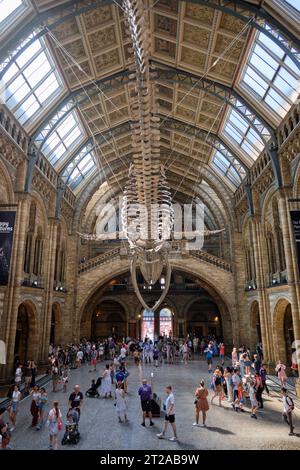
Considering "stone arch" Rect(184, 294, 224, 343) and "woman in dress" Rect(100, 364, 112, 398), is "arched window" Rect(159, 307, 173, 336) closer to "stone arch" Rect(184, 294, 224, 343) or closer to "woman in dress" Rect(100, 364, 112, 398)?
"stone arch" Rect(184, 294, 224, 343)

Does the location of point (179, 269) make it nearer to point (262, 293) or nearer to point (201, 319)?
point (262, 293)

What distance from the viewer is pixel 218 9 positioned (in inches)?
428

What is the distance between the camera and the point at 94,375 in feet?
46.9

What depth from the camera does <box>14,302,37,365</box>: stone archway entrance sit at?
51.7ft

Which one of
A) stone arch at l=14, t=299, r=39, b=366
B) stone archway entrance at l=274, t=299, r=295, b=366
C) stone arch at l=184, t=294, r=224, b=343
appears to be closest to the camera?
stone archway entrance at l=274, t=299, r=295, b=366

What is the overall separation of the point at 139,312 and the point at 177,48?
2012 centimetres

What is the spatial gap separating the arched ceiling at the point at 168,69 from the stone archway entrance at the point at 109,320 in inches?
460

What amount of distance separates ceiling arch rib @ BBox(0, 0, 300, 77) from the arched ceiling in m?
0.04

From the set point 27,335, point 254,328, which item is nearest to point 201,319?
point 254,328

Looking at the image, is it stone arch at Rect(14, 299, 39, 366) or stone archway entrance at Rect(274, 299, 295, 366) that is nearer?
stone archway entrance at Rect(274, 299, 295, 366)

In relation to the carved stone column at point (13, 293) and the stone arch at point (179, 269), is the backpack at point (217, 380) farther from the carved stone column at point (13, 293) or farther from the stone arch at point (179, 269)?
the stone arch at point (179, 269)

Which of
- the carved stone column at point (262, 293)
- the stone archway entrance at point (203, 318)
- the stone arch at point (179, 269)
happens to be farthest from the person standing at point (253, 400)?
the stone archway entrance at point (203, 318)

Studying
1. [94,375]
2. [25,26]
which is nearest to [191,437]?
[94,375]

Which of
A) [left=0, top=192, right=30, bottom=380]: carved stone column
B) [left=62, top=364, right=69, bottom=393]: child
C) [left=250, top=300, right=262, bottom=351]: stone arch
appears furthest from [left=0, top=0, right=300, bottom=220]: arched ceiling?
[left=62, top=364, right=69, bottom=393]: child
